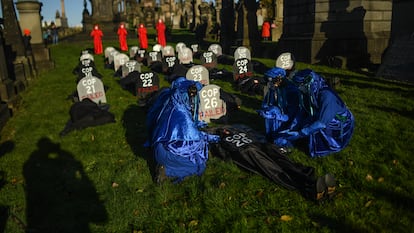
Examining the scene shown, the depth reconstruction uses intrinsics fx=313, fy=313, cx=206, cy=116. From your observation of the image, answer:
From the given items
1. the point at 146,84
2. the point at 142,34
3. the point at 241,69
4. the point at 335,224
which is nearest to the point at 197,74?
the point at 146,84

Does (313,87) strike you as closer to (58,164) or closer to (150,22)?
(58,164)

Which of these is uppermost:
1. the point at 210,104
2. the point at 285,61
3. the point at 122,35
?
the point at 122,35

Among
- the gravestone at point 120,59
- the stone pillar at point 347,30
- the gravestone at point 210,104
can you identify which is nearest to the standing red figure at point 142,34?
the gravestone at point 120,59

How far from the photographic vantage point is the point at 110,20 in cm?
3300

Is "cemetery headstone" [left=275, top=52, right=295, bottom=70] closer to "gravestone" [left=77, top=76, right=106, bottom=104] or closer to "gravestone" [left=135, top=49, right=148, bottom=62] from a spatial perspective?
"gravestone" [left=77, top=76, right=106, bottom=104]

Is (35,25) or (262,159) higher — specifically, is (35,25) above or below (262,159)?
above

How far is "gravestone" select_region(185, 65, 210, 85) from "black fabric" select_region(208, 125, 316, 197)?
4.95 metres

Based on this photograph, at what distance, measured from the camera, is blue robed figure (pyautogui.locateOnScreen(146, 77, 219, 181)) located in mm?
5176

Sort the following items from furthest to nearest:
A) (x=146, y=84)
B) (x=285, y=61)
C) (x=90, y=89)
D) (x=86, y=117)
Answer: (x=285, y=61) → (x=146, y=84) → (x=90, y=89) → (x=86, y=117)

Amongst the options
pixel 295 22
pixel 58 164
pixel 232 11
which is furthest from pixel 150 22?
pixel 58 164

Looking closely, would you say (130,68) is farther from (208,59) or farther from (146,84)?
(208,59)

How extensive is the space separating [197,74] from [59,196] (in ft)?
22.6

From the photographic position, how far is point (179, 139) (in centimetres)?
516

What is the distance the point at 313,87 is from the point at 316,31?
40.7 feet
